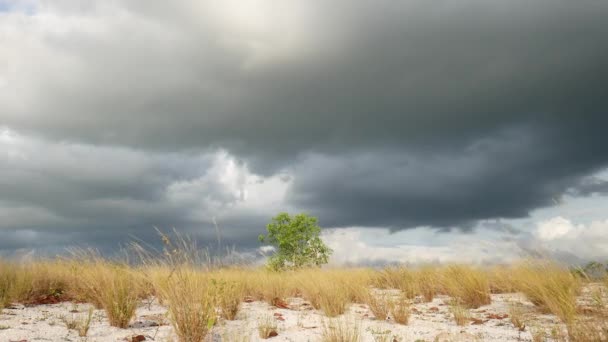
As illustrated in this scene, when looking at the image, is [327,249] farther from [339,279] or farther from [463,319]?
[463,319]

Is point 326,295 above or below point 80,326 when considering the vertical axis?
above

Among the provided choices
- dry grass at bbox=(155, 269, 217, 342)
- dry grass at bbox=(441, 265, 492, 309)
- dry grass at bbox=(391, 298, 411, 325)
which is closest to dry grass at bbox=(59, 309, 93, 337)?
dry grass at bbox=(155, 269, 217, 342)

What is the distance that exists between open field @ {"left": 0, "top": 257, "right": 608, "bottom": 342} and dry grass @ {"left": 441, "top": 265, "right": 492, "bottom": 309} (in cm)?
2

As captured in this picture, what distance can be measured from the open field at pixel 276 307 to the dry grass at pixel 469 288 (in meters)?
0.02

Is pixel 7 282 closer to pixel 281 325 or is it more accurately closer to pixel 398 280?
pixel 281 325

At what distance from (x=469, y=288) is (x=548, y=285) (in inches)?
69.5

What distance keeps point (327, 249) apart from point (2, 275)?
20.0 metres

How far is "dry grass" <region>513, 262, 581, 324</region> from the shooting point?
698 cm

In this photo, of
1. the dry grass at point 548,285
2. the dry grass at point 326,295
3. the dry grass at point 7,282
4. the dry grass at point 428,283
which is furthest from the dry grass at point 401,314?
the dry grass at point 7,282

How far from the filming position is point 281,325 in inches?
262

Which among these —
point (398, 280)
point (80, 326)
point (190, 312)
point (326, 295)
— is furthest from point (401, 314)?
point (398, 280)

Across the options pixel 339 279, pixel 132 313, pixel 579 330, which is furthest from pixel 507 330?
pixel 132 313

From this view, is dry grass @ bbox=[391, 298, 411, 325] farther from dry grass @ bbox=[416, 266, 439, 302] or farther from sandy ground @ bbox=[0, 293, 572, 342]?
dry grass @ bbox=[416, 266, 439, 302]

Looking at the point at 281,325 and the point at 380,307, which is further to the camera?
the point at 380,307
